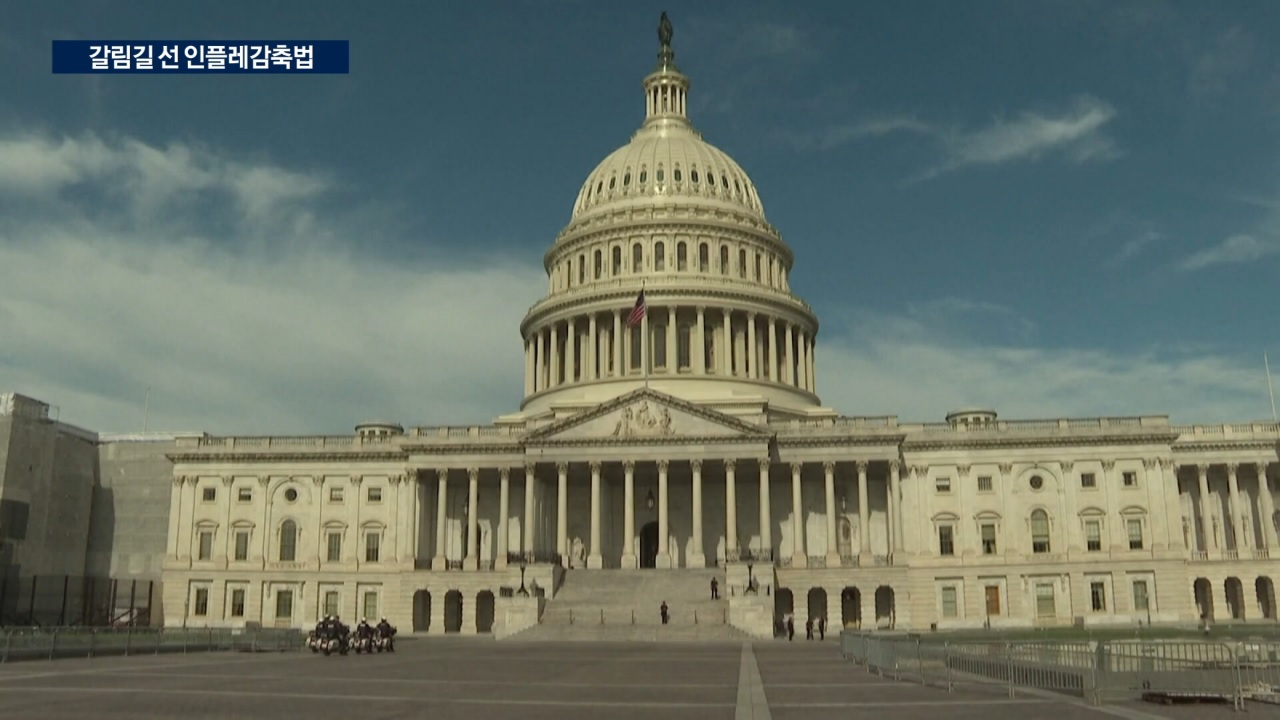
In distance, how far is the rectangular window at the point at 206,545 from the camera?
87625 mm

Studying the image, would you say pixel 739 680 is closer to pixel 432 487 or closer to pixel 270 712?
pixel 270 712

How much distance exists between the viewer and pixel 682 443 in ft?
258

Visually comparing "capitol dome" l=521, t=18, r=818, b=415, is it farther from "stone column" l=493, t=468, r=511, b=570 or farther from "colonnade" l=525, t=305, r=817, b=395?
"stone column" l=493, t=468, r=511, b=570

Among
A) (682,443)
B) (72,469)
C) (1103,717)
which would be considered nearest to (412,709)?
(1103,717)

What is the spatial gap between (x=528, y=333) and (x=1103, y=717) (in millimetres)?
86478

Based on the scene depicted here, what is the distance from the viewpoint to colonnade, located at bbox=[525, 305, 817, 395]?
316 feet

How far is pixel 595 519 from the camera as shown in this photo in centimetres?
7912

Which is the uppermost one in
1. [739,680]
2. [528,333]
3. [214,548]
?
[528,333]

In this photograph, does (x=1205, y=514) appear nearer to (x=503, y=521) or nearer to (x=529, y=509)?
(x=529, y=509)

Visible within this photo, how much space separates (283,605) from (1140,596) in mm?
61658

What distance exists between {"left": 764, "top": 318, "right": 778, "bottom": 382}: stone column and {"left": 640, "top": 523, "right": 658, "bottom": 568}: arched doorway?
18392mm

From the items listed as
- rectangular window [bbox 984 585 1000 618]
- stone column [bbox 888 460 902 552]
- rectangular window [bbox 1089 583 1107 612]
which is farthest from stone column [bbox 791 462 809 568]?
rectangular window [bbox 1089 583 1107 612]

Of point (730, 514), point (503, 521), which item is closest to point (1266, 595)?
point (730, 514)

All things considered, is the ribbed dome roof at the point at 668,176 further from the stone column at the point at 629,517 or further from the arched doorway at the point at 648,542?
the stone column at the point at 629,517
